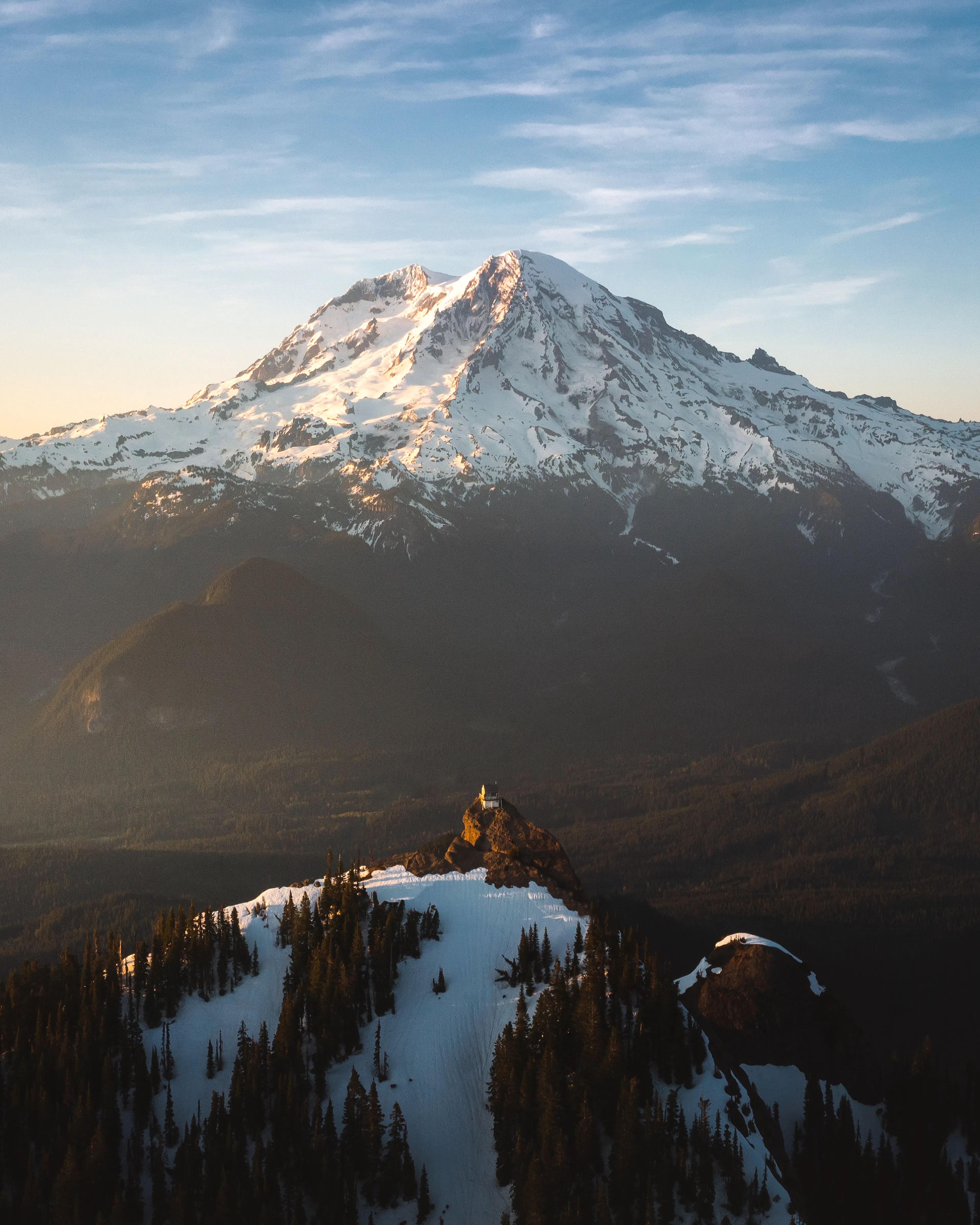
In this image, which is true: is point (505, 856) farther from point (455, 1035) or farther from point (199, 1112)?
point (199, 1112)

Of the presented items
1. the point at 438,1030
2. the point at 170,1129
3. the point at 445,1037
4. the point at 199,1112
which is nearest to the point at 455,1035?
the point at 445,1037

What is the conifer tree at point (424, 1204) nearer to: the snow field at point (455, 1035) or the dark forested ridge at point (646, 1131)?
the snow field at point (455, 1035)

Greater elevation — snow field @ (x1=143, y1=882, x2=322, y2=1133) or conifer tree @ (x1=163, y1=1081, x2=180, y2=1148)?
snow field @ (x1=143, y1=882, x2=322, y2=1133)

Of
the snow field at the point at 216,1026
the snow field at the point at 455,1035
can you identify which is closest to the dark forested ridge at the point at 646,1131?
the snow field at the point at 455,1035

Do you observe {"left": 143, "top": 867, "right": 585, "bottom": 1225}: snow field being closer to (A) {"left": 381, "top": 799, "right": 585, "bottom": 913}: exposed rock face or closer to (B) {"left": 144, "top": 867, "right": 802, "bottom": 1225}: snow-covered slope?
(B) {"left": 144, "top": 867, "right": 802, "bottom": 1225}: snow-covered slope

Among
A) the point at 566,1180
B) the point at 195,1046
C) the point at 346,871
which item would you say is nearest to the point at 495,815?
the point at 346,871

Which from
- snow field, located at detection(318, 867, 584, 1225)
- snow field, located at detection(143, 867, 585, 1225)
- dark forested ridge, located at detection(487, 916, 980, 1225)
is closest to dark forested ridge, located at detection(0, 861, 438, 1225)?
snow field, located at detection(143, 867, 585, 1225)
